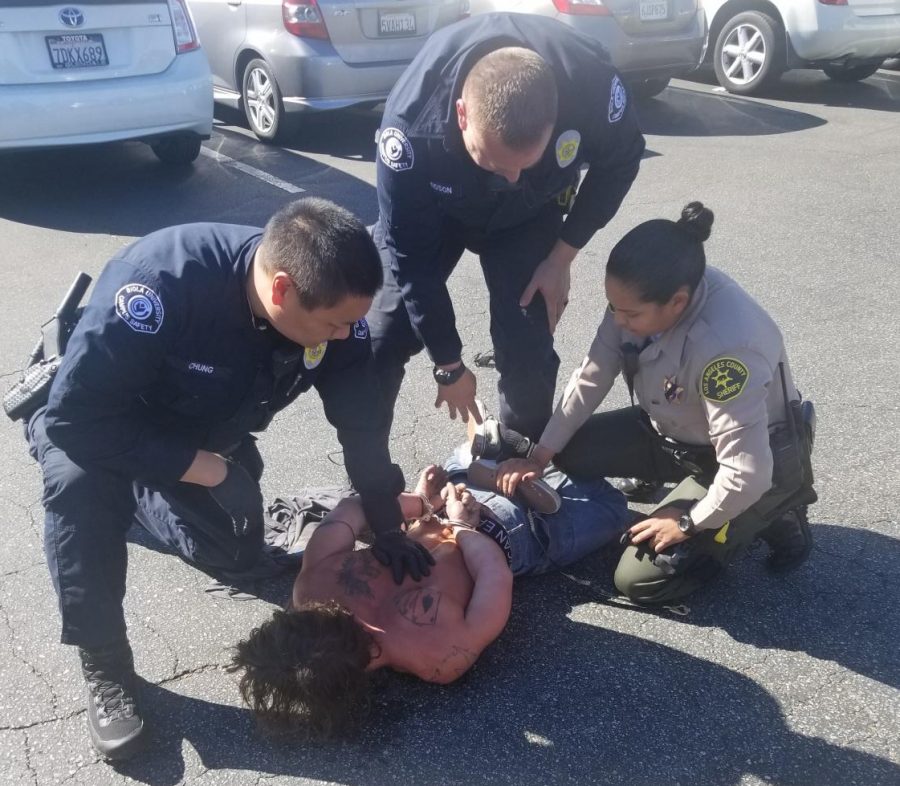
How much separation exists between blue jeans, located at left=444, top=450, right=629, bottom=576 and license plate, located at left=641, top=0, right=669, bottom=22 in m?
5.62

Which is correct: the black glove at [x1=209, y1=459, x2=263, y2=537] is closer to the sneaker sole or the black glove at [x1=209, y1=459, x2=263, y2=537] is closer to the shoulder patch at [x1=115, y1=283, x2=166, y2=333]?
the shoulder patch at [x1=115, y1=283, x2=166, y2=333]

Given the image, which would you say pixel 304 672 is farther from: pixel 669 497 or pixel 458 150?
pixel 458 150

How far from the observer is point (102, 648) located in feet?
8.18

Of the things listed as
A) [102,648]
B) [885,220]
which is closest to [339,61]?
[885,220]

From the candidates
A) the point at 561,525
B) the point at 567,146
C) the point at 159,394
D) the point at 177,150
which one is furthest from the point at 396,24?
the point at 159,394

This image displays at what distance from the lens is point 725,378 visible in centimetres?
259

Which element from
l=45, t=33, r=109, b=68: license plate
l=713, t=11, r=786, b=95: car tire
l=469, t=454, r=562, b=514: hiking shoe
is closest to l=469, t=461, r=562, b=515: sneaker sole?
l=469, t=454, r=562, b=514: hiking shoe

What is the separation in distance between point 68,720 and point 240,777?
498 millimetres

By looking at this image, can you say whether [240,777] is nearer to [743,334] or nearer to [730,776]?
[730,776]

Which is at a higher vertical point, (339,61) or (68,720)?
(339,61)

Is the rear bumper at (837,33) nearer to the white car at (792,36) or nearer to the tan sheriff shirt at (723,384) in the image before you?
the white car at (792,36)

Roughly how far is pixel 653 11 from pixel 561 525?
5.91m

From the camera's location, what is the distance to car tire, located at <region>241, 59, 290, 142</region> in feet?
22.9

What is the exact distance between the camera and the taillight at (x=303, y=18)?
6.70 metres
